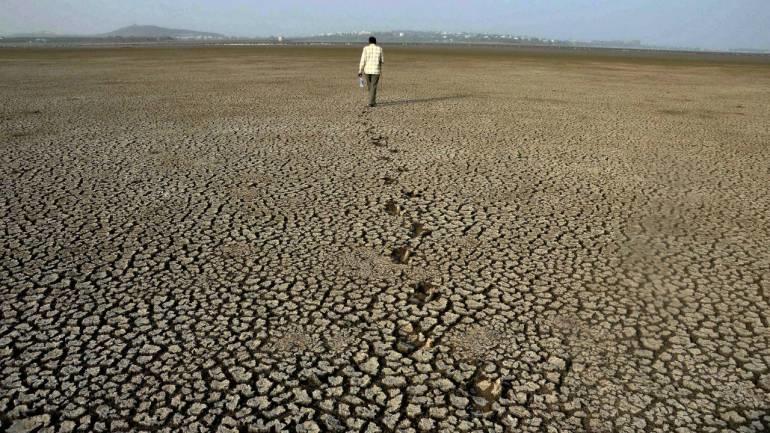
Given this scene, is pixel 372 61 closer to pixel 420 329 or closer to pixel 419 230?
pixel 419 230

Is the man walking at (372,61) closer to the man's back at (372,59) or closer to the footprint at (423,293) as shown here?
the man's back at (372,59)

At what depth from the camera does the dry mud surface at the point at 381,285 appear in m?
2.11

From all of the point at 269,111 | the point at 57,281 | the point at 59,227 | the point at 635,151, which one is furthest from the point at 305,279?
the point at 269,111

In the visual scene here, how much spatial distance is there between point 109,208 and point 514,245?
126 inches

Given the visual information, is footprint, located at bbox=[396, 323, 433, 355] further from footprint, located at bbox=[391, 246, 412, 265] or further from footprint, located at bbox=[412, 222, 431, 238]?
footprint, located at bbox=[412, 222, 431, 238]

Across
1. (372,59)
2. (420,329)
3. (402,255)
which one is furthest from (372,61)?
(420,329)

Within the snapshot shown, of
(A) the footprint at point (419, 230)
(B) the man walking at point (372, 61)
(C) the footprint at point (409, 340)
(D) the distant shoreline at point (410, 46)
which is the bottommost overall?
(C) the footprint at point (409, 340)

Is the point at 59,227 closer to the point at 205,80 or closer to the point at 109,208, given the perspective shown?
the point at 109,208

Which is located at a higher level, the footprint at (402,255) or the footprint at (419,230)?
the footprint at (419,230)

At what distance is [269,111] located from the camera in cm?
904

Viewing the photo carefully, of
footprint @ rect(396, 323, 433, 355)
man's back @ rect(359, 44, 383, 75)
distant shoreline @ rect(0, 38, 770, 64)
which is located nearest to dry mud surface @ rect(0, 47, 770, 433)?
footprint @ rect(396, 323, 433, 355)

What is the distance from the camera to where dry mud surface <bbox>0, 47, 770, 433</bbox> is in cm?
211

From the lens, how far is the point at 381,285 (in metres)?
3.06

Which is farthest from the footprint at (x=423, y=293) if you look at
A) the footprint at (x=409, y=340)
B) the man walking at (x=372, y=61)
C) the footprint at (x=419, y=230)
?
the man walking at (x=372, y=61)
